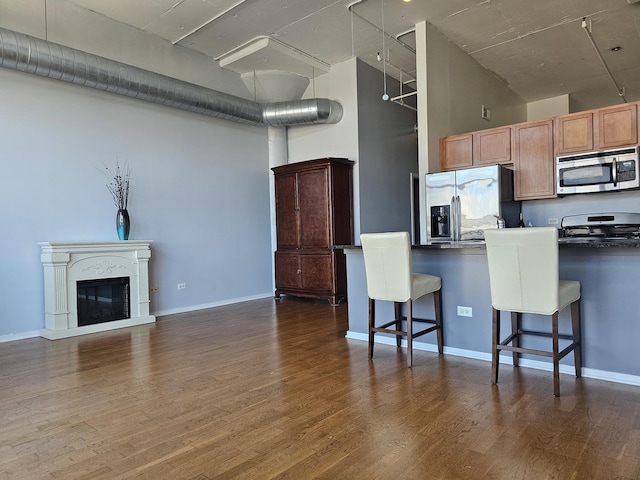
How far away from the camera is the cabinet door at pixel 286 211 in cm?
667

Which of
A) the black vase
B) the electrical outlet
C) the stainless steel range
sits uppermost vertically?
the electrical outlet

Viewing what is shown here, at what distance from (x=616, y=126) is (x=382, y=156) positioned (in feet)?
10.9

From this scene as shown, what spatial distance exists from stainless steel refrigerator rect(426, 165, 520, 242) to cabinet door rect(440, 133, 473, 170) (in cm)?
35

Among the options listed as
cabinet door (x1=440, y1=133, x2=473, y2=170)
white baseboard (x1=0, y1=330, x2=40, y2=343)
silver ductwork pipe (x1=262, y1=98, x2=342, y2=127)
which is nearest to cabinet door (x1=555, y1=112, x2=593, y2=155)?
cabinet door (x1=440, y1=133, x2=473, y2=170)

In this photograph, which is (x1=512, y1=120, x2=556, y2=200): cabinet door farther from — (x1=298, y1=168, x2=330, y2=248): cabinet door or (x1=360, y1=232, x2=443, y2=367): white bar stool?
(x1=298, y1=168, x2=330, y2=248): cabinet door

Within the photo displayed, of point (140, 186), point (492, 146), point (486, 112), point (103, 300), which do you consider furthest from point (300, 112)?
point (103, 300)

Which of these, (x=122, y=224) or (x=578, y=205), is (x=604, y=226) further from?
(x=122, y=224)

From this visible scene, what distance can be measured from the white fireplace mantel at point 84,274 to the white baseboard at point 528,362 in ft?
8.92

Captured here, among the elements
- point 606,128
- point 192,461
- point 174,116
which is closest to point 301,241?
point 174,116

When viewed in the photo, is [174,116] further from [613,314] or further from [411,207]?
[613,314]

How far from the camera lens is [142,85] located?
5031mm

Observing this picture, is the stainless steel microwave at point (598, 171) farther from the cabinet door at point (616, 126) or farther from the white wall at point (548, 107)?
the white wall at point (548, 107)

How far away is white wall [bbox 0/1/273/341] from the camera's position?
4523 millimetres

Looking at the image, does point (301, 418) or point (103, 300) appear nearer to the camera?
point (301, 418)
